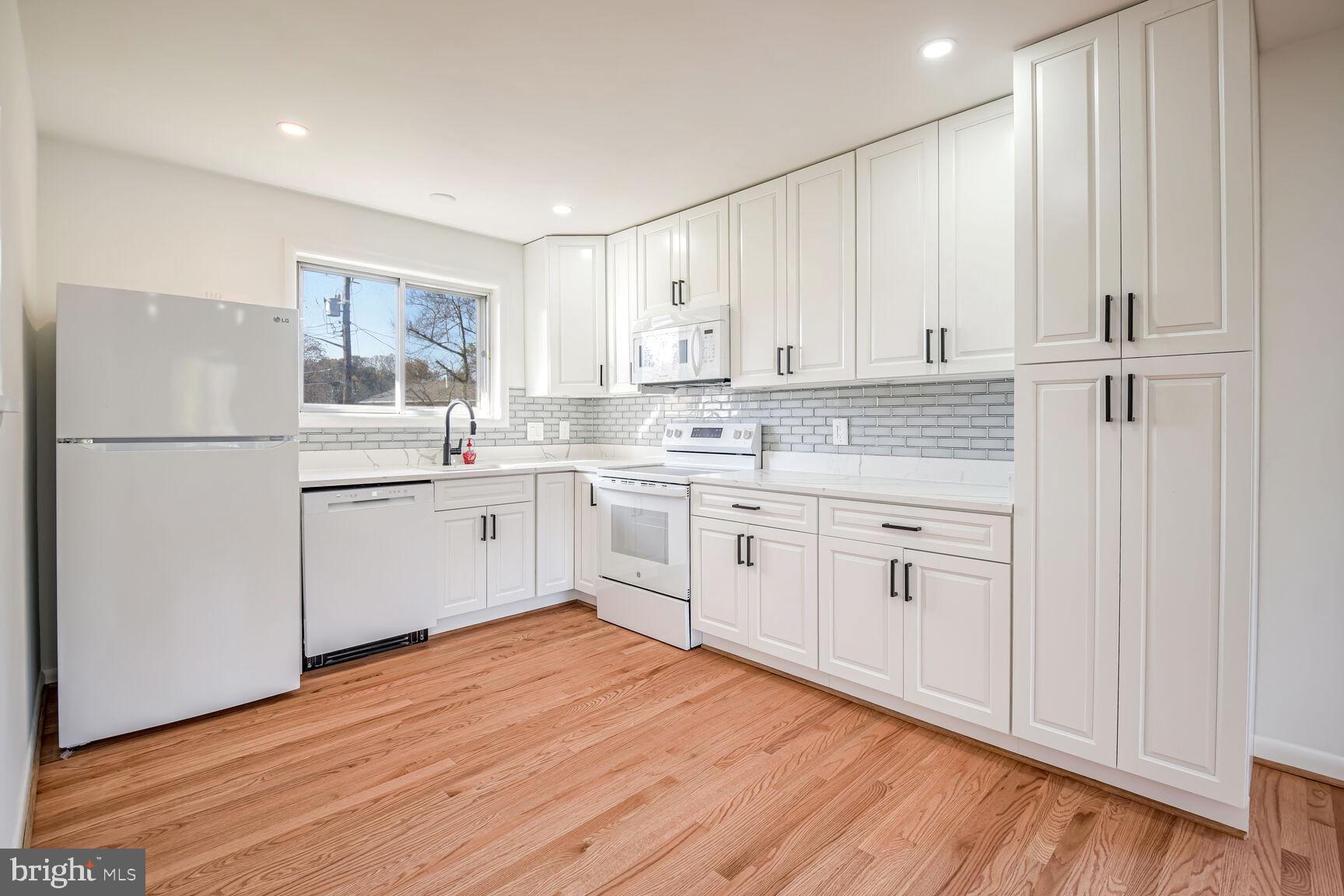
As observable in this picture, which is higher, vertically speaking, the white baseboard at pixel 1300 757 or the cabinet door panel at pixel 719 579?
the cabinet door panel at pixel 719 579

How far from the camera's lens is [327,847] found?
1690 mm

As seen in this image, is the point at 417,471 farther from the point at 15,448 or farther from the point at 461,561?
the point at 15,448

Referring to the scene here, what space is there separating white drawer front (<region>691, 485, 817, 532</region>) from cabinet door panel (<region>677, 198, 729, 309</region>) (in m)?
1.09

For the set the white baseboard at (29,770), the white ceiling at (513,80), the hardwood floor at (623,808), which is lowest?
the hardwood floor at (623,808)

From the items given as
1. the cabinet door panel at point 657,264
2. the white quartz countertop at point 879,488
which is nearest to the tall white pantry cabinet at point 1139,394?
the white quartz countertop at point 879,488

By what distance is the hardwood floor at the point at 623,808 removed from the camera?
62.1 inches

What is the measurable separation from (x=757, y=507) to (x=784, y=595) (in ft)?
1.35

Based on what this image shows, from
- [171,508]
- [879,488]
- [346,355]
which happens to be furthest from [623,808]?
[346,355]

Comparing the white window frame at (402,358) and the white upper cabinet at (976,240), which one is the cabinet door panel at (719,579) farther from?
the white window frame at (402,358)

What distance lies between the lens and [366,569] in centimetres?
299

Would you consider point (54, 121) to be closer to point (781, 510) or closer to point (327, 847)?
point (327, 847)

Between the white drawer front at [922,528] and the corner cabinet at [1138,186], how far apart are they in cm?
59

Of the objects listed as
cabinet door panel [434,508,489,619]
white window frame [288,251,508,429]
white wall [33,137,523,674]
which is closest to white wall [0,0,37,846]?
white wall [33,137,523,674]

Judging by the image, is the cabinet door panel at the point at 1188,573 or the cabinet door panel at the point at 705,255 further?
the cabinet door panel at the point at 705,255
